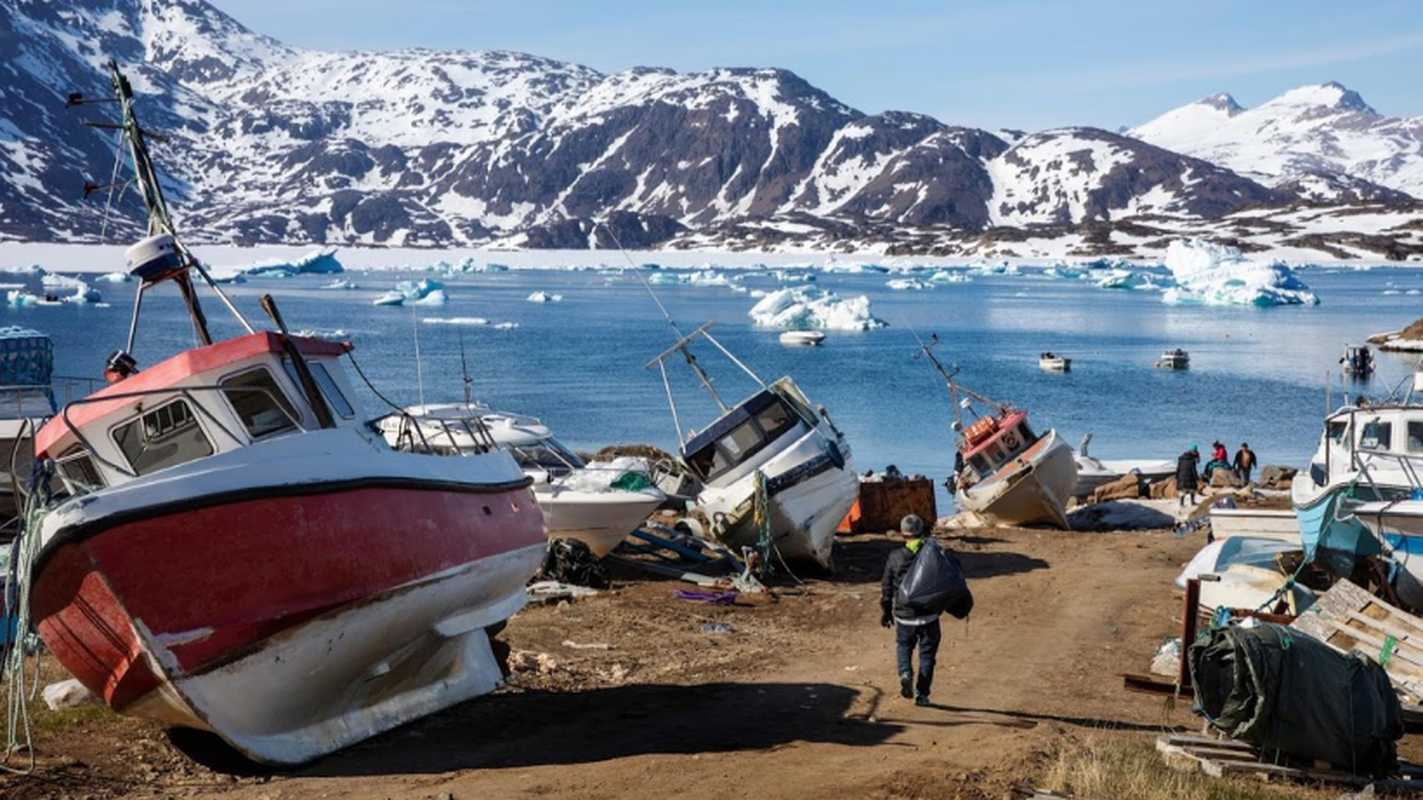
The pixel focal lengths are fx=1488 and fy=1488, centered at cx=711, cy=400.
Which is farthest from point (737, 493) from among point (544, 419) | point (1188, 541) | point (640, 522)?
point (544, 419)

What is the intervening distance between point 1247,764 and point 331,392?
8360 mm

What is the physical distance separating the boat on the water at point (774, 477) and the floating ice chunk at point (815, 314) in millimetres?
74392

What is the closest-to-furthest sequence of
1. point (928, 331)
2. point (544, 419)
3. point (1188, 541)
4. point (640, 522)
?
point (640, 522)
point (1188, 541)
point (544, 419)
point (928, 331)

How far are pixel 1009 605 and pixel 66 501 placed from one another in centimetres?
1222

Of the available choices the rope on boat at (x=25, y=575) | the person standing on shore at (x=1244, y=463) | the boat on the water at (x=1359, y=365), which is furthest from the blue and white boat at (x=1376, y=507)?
the boat on the water at (x=1359, y=365)

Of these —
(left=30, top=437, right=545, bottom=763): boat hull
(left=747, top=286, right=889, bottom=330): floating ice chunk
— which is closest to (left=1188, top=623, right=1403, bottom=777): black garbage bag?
(left=30, top=437, right=545, bottom=763): boat hull

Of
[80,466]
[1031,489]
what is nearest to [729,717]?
[80,466]

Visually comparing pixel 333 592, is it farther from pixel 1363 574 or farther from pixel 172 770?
pixel 1363 574

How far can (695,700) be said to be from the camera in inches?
548

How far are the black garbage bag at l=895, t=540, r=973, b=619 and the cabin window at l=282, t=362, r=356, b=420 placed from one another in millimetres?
5310

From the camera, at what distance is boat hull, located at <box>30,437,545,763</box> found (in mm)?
10977

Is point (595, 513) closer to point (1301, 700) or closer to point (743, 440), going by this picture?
point (743, 440)

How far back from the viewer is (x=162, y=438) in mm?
12680

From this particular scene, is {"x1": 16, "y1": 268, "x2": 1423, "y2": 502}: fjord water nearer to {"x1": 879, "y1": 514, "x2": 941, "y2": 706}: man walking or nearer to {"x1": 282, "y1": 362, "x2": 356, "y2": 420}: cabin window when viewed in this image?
{"x1": 282, "y1": 362, "x2": 356, "y2": 420}: cabin window
